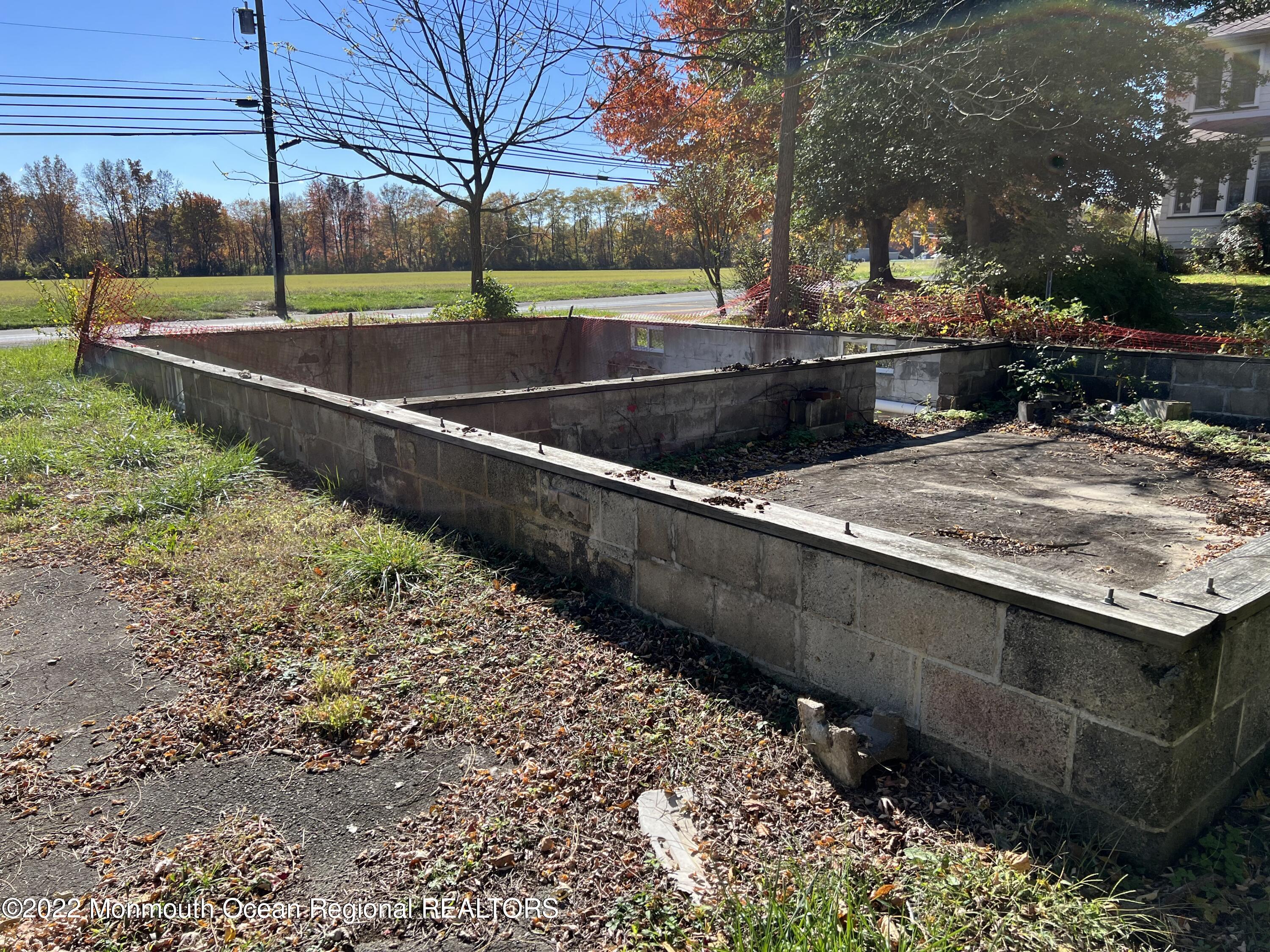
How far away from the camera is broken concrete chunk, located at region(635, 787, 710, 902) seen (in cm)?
268

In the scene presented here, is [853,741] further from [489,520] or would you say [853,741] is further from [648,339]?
[648,339]

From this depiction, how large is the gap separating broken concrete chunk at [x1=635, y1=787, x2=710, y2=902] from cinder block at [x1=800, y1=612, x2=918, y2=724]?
0.87m

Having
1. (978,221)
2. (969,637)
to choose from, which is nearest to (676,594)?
(969,637)

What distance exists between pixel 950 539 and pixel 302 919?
175 inches

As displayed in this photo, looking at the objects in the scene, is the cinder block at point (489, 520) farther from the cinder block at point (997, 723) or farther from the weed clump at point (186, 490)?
the cinder block at point (997, 723)

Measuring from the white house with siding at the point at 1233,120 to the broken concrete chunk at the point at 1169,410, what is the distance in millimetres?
19193

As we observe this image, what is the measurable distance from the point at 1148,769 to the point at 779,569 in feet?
5.06

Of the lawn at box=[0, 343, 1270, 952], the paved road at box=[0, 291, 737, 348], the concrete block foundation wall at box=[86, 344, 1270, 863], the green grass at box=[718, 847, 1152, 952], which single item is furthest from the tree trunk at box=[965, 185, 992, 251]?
the green grass at box=[718, 847, 1152, 952]

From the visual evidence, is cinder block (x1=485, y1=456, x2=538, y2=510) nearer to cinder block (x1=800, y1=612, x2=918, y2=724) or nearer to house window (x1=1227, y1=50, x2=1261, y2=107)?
cinder block (x1=800, y1=612, x2=918, y2=724)

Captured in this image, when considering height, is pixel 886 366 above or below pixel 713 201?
below

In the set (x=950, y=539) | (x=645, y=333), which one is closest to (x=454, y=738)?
(x=950, y=539)

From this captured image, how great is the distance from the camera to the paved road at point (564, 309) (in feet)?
64.7

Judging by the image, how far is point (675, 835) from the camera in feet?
9.50

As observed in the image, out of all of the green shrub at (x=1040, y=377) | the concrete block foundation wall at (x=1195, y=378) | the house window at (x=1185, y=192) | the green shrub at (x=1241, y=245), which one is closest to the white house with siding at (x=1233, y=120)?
the green shrub at (x=1241, y=245)
